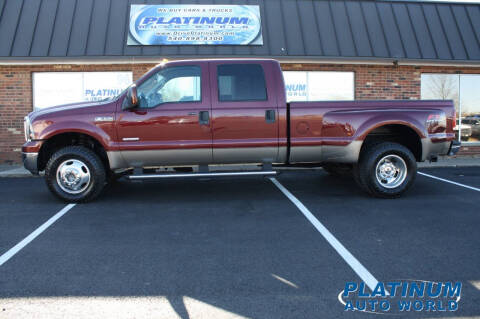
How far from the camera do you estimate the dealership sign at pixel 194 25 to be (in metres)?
11.1

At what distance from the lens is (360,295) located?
3180 millimetres

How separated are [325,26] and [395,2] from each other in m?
2.36

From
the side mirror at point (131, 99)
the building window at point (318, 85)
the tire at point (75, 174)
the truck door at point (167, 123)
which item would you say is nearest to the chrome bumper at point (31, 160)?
the tire at point (75, 174)

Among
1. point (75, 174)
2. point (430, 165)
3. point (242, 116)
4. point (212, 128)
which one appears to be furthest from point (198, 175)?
point (430, 165)

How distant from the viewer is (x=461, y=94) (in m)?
12.5

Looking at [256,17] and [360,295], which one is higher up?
[256,17]

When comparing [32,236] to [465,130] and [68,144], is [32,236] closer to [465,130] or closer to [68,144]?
[68,144]

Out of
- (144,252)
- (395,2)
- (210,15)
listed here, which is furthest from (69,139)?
(395,2)

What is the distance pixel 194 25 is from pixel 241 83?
5.59 m

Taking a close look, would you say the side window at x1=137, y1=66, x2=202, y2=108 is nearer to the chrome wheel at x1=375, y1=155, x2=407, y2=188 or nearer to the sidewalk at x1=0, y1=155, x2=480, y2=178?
A: the chrome wheel at x1=375, y1=155, x2=407, y2=188

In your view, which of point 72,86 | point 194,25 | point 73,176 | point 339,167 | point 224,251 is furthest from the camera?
point 72,86

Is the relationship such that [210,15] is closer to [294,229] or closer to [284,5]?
[284,5]

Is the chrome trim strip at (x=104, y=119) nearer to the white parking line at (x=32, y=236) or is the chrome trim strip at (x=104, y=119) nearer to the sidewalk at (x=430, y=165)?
the white parking line at (x=32, y=236)

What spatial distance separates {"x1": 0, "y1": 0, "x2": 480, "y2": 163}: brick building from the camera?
35.4 feet
